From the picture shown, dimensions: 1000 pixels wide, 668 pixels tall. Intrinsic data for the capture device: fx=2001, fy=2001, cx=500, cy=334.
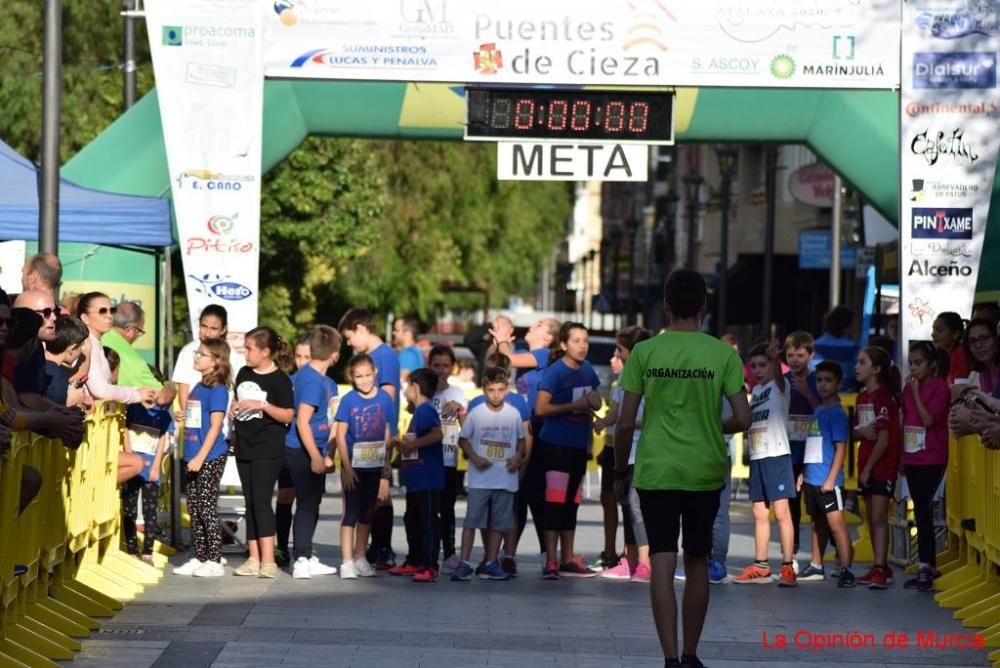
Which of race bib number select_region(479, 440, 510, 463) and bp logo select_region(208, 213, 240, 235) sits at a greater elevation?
bp logo select_region(208, 213, 240, 235)

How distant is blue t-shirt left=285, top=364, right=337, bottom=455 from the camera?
43.4 feet

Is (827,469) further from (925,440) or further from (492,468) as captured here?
(492,468)

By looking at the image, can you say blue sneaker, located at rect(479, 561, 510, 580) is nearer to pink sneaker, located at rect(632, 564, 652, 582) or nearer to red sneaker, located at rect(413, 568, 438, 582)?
red sneaker, located at rect(413, 568, 438, 582)

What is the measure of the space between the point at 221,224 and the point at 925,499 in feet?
22.1

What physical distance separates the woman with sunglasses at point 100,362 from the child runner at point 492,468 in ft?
7.06

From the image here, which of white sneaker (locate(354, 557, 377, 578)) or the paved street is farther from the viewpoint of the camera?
white sneaker (locate(354, 557, 377, 578))

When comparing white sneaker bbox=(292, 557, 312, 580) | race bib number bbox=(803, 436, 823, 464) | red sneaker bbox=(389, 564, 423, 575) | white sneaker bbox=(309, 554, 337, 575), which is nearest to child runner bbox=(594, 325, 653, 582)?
race bib number bbox=(803, 436, 823, 464)

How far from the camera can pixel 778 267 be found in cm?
4950

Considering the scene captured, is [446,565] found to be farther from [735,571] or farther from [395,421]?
[735,571]

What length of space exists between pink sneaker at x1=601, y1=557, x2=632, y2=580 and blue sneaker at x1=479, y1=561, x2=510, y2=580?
2.60ft

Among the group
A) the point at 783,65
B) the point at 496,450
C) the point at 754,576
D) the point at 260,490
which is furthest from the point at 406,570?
the point at 783,65

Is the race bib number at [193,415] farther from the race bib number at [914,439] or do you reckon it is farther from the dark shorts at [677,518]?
the dark shorts at [677,518]

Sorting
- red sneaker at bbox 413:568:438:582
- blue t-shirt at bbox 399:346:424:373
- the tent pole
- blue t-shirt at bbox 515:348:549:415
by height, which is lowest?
red sneaker at bbox 413:568:438:582

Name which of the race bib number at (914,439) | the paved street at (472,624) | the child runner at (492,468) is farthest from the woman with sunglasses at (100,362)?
the race bib number at (914,439)
